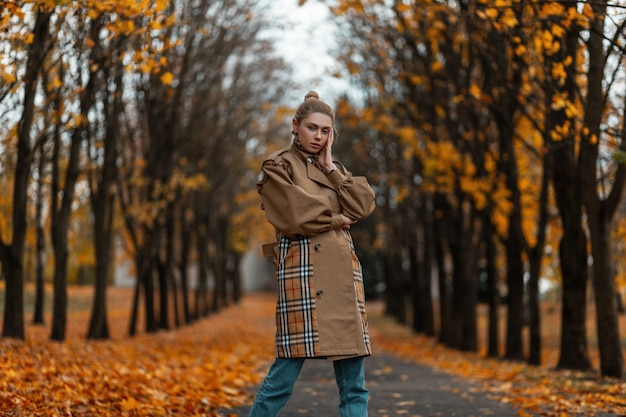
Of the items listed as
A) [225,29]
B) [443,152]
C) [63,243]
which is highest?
[225,29]

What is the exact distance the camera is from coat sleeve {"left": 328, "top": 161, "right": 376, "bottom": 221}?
4891mm

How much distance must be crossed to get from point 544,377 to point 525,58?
4183mm

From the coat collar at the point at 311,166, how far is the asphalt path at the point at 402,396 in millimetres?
3111

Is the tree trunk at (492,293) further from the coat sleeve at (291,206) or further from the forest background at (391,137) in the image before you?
the coat sleeve at (291,206)

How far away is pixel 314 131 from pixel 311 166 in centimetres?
20

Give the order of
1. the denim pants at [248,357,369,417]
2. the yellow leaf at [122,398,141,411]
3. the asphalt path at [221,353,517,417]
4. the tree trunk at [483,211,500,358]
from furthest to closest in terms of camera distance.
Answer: the tree trunk at [483,211,500,358] → the asphalt path at [221,353,517,417] → the yellow leaf at [122,398,141,411] → the denim pants at [248,357,369,417]

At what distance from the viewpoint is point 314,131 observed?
4.93m

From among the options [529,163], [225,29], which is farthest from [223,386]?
[529,163]

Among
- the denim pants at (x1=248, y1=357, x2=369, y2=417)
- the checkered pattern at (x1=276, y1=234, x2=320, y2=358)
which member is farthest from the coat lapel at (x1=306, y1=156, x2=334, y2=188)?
the denim pants at (x1=248, y1=357, x2=369, y2=417)

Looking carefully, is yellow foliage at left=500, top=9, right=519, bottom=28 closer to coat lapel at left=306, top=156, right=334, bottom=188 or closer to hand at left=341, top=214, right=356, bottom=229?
coat lapel at left=306, top=156, right=334, bottom=188

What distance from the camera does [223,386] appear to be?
9.11m

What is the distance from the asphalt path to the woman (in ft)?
8.96

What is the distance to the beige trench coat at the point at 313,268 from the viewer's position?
4.68 meters

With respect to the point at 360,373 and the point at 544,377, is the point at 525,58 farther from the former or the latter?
the point at 360,373
